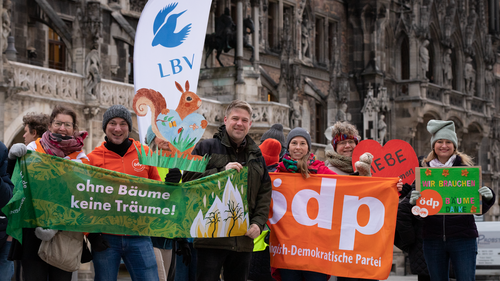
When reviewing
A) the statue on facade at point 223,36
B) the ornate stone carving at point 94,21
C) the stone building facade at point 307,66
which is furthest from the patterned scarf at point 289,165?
the statue on facade at point 223,36

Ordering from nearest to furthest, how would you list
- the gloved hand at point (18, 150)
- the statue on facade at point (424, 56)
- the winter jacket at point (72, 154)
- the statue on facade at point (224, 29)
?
the gloved hand at point (18, 150)
the winter jacket at point (72, 154)
the statue on facade at point (224, 29)
the statue on facade at point (424, 56)

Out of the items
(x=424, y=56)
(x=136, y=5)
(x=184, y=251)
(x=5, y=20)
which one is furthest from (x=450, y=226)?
(x=424, y=56)

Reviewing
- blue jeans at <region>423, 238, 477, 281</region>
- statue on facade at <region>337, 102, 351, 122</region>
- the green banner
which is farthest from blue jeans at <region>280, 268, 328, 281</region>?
statue on facade at <region>337, 102, 351, 122</region>

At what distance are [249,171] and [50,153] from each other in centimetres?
141

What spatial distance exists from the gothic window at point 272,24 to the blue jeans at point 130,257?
73.0 ft

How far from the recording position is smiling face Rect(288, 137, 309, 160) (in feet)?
18.4

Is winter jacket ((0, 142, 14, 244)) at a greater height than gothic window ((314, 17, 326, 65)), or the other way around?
gothic window ((314, 17, 326, 65))

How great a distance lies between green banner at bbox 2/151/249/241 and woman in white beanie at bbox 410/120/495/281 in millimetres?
1733

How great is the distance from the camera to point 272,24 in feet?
88.2

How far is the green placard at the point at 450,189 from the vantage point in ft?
19.3

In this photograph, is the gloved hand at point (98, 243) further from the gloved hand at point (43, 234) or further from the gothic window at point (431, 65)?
the gothic window at point (431, 65)

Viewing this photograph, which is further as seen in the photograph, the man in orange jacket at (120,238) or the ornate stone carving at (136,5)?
the ornate stone carving at (136,5)

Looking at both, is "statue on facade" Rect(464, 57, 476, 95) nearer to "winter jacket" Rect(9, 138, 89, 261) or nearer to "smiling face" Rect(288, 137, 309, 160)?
"smiling face" Rect(288, 137, 309, 160)

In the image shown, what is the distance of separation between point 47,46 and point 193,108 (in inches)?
590
